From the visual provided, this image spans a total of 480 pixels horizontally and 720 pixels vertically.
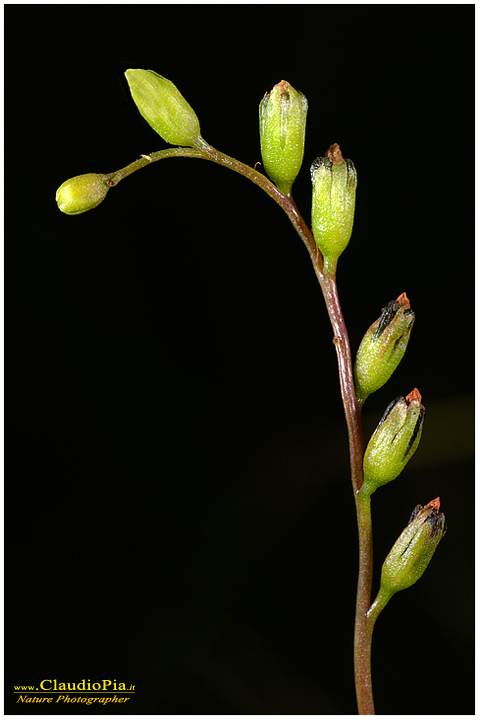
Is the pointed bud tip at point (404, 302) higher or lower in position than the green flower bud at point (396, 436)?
higher

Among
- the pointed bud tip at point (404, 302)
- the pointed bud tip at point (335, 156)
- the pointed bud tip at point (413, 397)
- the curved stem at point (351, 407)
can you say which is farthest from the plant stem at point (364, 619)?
the pointed bud tip at point (335, 156)

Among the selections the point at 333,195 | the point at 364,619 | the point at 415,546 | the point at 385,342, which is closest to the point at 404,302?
the point at 385,342

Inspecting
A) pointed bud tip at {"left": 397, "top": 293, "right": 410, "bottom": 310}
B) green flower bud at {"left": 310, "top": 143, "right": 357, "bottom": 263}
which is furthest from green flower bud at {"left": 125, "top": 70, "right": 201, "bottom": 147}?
pointed bud tip at {"left": 397, "top": 293, "right": 410, "bottom": 310}

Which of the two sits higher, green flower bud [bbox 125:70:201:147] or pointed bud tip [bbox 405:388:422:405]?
green flower bud [bbox 125:70:201:147]

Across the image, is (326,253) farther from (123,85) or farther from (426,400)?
(426,400)

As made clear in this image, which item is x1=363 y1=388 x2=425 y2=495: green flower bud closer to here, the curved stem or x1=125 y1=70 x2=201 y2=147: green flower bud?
the curved stem

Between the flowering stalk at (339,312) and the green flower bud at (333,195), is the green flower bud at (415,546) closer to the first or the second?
the flowering stalk at (339,312)

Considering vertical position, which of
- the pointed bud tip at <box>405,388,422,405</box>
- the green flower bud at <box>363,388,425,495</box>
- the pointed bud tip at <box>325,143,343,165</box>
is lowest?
the green flower bud at <box>363,388,425,495</box>

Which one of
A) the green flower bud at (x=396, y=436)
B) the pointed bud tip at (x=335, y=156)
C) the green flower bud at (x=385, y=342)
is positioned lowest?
the green flower bud at (x=396, y=436)

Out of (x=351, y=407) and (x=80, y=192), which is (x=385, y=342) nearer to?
(x=351, y=407)
